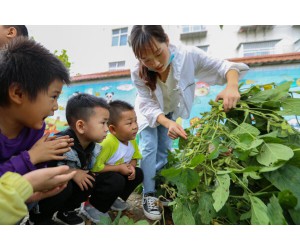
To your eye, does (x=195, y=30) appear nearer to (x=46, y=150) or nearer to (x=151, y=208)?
(x=151, y=208)

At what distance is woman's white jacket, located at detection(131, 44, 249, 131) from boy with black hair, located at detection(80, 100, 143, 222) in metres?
0.08

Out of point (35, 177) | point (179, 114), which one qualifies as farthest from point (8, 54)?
point (179, 114)

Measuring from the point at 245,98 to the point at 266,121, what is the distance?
0.45ft

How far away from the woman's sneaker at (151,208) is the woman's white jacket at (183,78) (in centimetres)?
33

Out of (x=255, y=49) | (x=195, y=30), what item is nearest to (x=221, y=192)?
(x=195, y=30)

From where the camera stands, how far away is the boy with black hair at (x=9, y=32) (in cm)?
83

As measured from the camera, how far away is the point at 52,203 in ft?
2.60

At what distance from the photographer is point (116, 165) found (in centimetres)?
103

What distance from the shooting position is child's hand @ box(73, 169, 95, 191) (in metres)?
0.84

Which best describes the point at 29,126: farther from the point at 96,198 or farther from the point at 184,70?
the point at 184,70

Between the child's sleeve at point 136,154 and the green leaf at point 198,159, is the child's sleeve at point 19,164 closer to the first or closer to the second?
the green leaf at point 198,159

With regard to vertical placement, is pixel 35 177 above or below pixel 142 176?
above

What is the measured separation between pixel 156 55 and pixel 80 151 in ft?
1.51

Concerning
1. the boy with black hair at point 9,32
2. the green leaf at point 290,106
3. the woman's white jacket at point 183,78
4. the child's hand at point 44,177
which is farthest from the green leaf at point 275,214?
the boy with black hair at point 9,32
